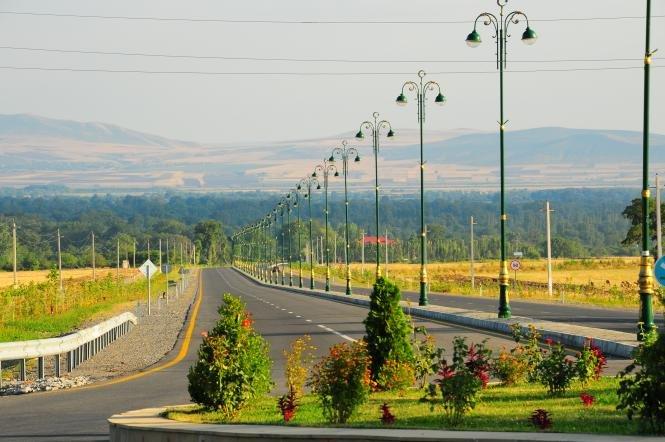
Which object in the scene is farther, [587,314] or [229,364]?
[587,314]

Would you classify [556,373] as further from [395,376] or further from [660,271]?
[660,271]

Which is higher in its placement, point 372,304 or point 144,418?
point 372,304

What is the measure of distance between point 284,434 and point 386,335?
606 centimetres

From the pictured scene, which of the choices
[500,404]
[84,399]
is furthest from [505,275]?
[500,404]

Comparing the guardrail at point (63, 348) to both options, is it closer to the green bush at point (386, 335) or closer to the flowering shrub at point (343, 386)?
the green bush at point (386, 335)

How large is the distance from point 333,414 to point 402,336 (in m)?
4.61

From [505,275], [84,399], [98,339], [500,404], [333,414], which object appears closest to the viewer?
[333,414]

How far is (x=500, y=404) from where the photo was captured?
54.6ft

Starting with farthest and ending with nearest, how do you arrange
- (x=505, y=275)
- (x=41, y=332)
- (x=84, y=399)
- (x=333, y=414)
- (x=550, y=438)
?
(x=41, y=332), (x=505, y=275), (x=84, y=399), (x=333, y=414), (x=550, y=438)

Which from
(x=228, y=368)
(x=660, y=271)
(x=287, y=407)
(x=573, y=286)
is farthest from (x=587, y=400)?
(x=573, y=286)

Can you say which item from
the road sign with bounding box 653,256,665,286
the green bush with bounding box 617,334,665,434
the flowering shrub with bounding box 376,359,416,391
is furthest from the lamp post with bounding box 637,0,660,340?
the green bush with bounding box 617,334,665,434

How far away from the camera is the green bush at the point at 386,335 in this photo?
1961 centimetres

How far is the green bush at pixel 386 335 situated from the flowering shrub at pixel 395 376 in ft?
0.36

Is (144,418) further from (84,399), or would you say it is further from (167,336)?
(167,336)
